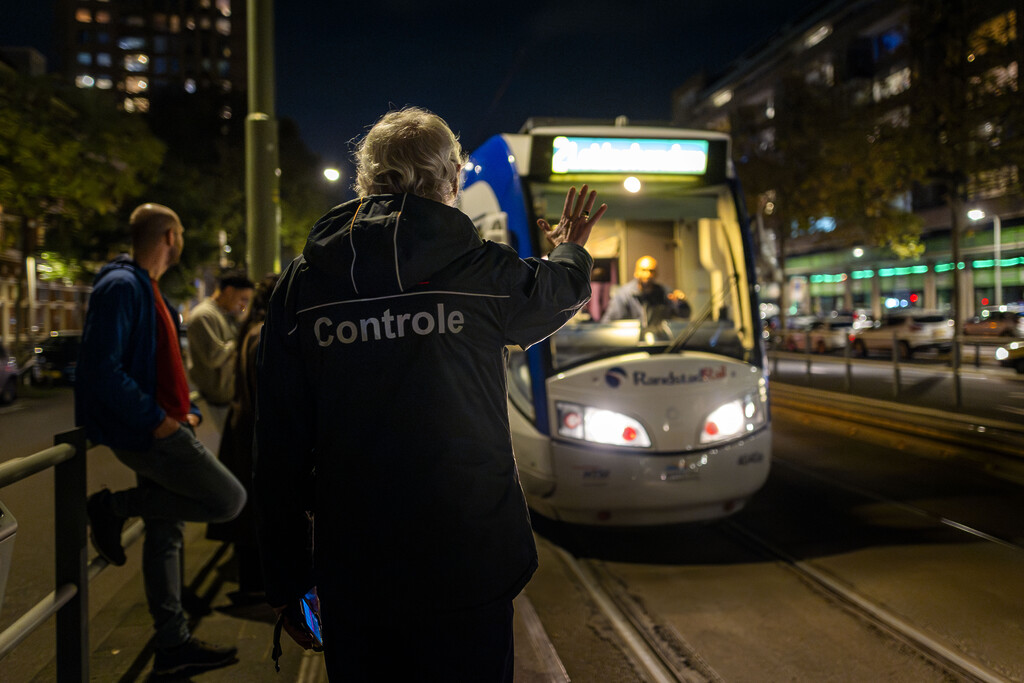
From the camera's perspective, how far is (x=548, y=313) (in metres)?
1.74

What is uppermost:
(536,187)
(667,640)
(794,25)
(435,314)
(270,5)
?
(794,25)

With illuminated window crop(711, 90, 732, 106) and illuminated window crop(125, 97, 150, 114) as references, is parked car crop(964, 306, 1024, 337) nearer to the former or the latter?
illuminated window crop(125, 97, 150, 114)

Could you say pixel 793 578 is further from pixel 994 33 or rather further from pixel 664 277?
pixel 994 33

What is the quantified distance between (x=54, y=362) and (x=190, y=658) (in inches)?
836

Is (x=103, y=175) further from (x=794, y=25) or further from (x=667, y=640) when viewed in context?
(x=794, y=25)

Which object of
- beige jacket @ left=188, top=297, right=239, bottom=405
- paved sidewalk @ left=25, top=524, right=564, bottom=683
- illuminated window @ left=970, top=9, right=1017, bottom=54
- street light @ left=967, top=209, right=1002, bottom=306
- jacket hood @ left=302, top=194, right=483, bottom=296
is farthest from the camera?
street light @ left=967, top=209, right=1002, bottom=306

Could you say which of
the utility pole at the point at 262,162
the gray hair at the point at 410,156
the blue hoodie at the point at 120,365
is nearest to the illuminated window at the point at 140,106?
the utility pole at the point at 262,162

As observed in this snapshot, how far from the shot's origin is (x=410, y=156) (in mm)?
1717

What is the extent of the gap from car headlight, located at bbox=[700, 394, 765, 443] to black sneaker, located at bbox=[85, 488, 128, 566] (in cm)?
331

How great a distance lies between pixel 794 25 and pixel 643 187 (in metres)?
49.7

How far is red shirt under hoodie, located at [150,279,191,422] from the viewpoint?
3293 millimetres

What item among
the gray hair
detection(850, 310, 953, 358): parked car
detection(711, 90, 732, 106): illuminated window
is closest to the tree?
the gray hair

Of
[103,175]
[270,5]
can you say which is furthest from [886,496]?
[103,175]

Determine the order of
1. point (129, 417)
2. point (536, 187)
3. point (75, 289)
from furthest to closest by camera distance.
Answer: point (75, 289) → point (536, 187) → point (129, 417)
